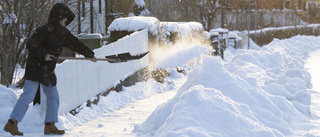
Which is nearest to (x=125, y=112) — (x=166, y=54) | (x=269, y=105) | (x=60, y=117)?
(x=60, y=117)

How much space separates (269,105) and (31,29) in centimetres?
556

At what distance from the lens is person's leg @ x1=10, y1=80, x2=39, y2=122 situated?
642cm

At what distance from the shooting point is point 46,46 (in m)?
6.66

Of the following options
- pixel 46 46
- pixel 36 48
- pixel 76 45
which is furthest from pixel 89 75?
pixel 36 48

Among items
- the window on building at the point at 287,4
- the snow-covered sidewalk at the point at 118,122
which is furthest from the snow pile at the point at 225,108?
the window on building at the point at 287,4

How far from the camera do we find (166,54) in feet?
49.4

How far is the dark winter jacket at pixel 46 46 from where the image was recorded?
6539 mm

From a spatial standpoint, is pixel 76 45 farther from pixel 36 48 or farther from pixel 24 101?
pixel 24 101

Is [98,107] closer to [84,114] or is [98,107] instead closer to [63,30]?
[84,114]

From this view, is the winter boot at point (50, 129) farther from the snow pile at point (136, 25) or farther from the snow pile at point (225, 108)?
the snow pile at point (136, 25)

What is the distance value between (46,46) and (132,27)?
7.15 metres

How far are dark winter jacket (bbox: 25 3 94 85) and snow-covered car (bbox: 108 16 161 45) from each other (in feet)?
22.5

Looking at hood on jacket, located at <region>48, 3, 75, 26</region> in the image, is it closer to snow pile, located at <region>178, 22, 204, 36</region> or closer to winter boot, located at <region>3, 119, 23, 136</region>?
winter boot, located at <region>3, 119, 23, 136</region>

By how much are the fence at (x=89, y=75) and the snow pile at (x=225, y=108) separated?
4.42 ft
